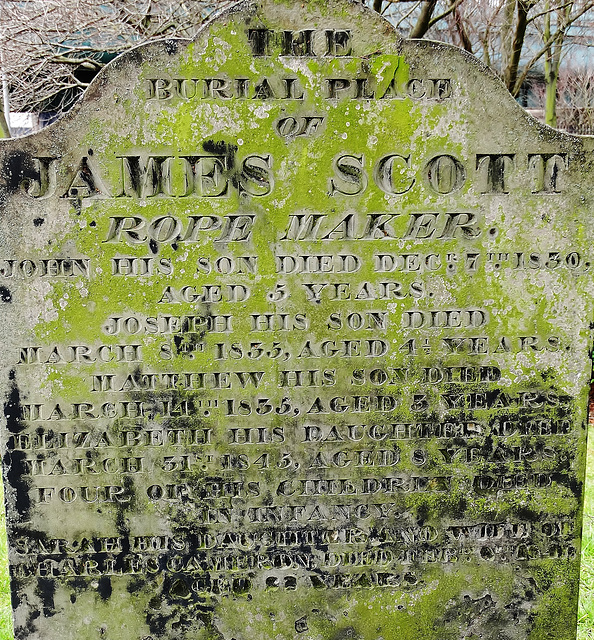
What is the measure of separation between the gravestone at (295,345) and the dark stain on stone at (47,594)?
17 millimetres

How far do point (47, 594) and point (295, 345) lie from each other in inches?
64.6

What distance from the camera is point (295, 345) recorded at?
281 cm

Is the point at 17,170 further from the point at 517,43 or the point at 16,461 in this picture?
the point at 517,43

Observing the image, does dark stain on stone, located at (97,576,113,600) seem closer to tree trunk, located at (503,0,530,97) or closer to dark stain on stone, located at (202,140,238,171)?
dark stain on stone, located at (202,140,238,171)

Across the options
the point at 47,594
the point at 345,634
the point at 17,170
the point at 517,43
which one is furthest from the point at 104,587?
the point at 517,43

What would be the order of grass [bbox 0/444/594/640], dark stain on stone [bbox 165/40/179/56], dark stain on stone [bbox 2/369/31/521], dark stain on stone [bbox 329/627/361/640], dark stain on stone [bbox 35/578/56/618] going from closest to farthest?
dark stain on stone [bbox 165/40/179/56] < dark stain on stone [bbox 2/369/31/521] < dark stain on stone [bbox 35/578/56/618] < dark stain on stone [bbox 329/627/361/640] < grass [bbox 0/444/594/640]

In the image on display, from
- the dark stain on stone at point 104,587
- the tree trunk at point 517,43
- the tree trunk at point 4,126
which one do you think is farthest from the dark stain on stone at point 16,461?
the tree trunk at point 4,126

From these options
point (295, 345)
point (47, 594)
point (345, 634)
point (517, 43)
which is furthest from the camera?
point (517, 43)

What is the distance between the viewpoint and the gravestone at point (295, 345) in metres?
2.62

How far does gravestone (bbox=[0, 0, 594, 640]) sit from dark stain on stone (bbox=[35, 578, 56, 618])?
2cm

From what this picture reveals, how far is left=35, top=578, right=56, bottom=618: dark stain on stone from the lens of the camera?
2.91m

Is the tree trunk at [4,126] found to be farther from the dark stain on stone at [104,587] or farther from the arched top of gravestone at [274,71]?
the dark stain on stone at [104,587]

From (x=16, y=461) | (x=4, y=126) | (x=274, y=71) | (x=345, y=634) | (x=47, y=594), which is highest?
(x=4, y=126)

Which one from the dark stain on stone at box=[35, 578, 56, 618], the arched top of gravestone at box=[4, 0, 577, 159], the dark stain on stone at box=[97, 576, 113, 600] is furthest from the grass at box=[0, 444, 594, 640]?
the arched top of gravestone at box=[4, 0, 577, 159]
